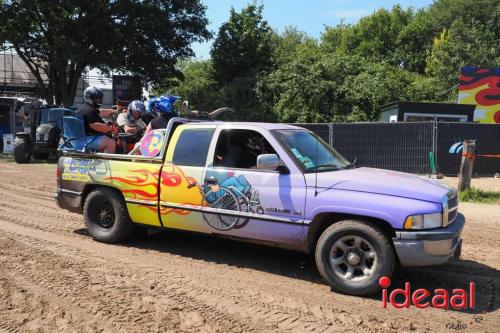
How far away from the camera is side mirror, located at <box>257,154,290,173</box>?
539 cm

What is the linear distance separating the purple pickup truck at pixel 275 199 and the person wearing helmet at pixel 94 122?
51 centimetres

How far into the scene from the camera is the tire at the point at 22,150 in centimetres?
2009

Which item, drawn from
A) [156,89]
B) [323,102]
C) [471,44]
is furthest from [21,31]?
[471,44]

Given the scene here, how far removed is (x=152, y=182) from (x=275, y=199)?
183 centimetres

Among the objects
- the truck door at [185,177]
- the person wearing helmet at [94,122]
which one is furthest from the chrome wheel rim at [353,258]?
the person wearing helmet at [94,122]

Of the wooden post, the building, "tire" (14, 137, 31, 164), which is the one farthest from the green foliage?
the wooden post

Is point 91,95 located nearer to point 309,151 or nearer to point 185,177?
point 185,177

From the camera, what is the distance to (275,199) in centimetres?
556

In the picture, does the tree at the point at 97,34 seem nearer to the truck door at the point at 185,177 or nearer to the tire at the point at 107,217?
the tire at the point at 107,217

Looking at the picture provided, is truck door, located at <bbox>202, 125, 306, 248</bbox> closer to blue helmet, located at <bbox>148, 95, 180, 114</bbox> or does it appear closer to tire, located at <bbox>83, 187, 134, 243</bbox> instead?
tire, located at <bbox>83, 187, 134, 243</bbox>

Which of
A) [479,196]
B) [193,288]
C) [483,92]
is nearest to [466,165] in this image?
[479,196]

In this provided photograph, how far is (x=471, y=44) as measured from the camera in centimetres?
3953

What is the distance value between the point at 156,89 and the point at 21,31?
355 inches

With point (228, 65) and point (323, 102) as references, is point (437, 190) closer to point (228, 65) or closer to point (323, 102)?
point (323, 102)
